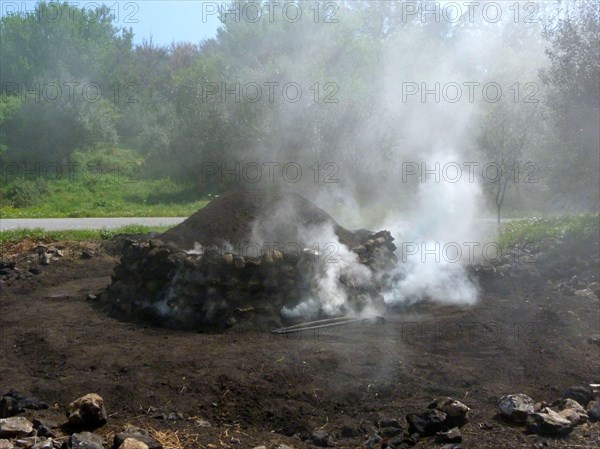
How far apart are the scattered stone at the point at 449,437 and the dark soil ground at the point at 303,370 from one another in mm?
104

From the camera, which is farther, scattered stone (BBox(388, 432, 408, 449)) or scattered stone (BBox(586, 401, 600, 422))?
scattered stone (BBox(586, 401, 600, 422))

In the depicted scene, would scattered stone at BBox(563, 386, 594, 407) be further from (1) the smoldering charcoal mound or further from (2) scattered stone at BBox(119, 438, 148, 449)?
(2) scattered stone at BBox(119, 438, 148, 449)

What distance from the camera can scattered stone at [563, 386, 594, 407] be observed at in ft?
19.7

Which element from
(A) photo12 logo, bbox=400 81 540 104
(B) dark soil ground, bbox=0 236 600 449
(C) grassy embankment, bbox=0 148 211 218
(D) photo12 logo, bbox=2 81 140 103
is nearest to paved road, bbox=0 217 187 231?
(C) grassy embankment, bbox=0 148 211 218

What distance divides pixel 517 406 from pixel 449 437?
87 centimetres

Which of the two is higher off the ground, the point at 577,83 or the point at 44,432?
the point at 577,83

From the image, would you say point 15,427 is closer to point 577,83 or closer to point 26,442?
point 26,442

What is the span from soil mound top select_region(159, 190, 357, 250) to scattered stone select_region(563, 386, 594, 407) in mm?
4342

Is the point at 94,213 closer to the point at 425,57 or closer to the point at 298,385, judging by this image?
the point at 425,57

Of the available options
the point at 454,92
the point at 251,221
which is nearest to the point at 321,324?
the point at 251,221

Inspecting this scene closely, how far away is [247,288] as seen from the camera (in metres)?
8.41

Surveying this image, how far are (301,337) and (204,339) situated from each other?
3.69 ft

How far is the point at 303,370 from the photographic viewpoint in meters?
6.53

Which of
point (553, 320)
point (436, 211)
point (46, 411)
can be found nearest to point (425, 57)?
point (436, 211)
